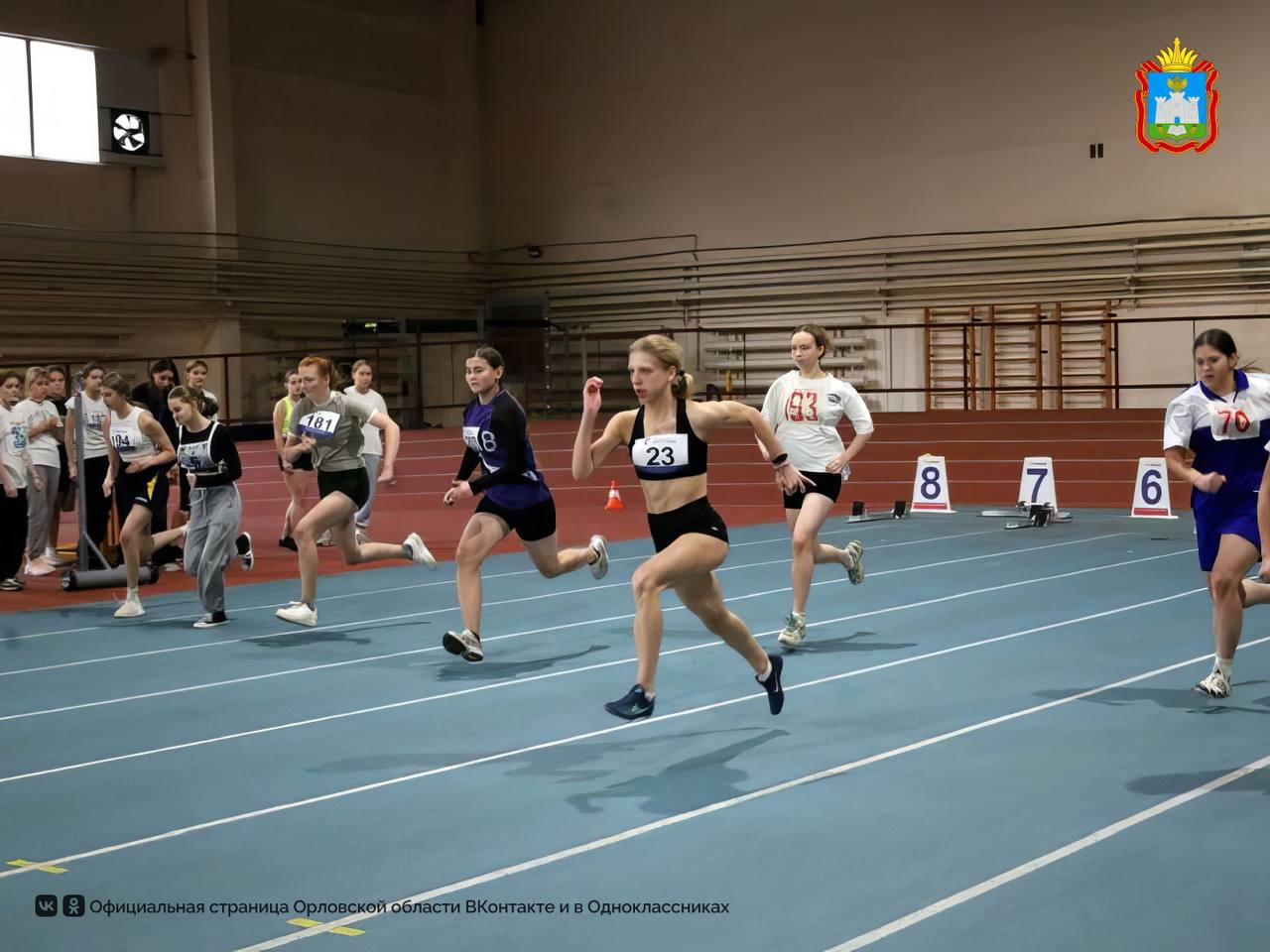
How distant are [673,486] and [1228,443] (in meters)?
2.71

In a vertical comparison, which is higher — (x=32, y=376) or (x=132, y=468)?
(x=32, y=376)

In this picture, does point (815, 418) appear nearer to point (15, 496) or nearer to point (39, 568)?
point (15, 496)

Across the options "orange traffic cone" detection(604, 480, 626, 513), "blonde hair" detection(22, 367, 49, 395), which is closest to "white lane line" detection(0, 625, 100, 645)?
"blonde hair" detection(22, 367, 49, 395)

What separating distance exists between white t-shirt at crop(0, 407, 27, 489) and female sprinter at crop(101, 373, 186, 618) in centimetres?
75

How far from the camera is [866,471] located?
69.7ft

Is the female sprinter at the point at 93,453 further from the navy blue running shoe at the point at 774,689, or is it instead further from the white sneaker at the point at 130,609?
the navy blue running shoe at the point at 774,689

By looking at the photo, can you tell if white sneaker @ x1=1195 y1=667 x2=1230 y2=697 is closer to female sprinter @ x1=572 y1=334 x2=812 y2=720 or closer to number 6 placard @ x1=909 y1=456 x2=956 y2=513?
female sprinter @ x1=572 y1=334 x2=812 y2=720

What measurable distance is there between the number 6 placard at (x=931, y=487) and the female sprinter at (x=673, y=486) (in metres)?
11.9

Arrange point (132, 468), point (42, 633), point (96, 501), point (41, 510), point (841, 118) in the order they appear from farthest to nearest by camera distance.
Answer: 1. point (841, 118)
2. point (41, 510)
3. point (96, 501)
4. point (132, 468)
5. point (42, 633)

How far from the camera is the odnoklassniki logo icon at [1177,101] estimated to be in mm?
24547

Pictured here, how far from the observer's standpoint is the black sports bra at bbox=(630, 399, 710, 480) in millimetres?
6590

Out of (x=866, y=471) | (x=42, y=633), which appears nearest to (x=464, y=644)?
(x=42, y=633)

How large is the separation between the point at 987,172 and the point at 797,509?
61.8 ft

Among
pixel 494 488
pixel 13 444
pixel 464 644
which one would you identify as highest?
pixel 13 444
